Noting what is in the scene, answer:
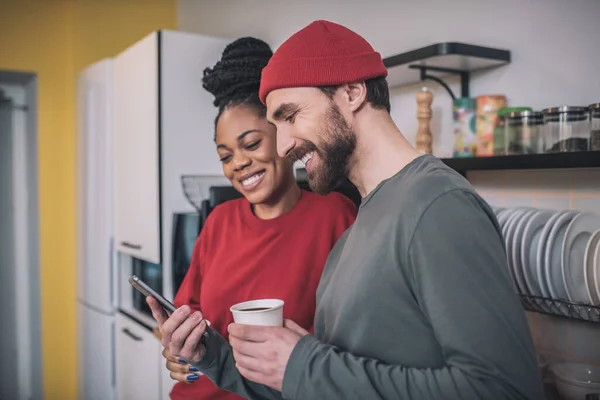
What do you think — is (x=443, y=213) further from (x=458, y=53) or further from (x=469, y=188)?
(x=458, y=53)

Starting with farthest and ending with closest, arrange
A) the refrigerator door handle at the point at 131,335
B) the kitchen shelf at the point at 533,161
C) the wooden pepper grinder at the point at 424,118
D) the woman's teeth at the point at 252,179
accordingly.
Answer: the refrigerator door handle at the point at 131,335, the wooden pepper grinder at the point at 424,118, the woman's teeth at the point at 252,179, the kitchen shelf at the point at 533,161

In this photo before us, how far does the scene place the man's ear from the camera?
0.82m

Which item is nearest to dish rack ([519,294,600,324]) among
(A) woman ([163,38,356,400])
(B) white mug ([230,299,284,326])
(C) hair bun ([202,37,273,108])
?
(A) woman ([163,38,356,400])

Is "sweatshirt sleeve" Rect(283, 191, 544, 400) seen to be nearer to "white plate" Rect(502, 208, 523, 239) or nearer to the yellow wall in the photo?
"white plate" Rect(502, 208, 523, 239)

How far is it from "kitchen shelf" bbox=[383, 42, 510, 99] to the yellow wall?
205cm

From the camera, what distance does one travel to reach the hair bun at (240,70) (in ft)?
3.85

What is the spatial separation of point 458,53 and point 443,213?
2.55 feet

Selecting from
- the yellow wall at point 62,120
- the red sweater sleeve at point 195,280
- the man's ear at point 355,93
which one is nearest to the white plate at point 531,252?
the man's ear at point 355,93

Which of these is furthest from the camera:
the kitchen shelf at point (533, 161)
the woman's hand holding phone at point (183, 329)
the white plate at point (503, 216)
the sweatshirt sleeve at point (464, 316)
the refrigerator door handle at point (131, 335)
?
the refrigerator door handle at point (131, 335)

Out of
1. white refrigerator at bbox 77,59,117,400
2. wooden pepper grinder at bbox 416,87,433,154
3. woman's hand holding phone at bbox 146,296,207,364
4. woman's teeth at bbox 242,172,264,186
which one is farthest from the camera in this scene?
white refrigerator at bbox 77,59,117,400

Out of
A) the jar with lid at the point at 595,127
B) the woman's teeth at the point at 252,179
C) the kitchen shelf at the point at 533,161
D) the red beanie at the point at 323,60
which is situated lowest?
the woman's teeth at the point at 252,179

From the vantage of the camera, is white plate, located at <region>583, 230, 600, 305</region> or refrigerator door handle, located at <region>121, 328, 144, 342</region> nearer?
white plate, located at <region>583, 230, 600, 305</region>

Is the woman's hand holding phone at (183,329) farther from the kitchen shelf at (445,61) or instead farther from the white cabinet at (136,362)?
the white cabinet at (136,362)

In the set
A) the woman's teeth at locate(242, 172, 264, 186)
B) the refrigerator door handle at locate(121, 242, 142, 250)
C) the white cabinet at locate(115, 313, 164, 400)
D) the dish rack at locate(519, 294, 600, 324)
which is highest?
the woman's teeth at locate(242, 172, 264, 186)
